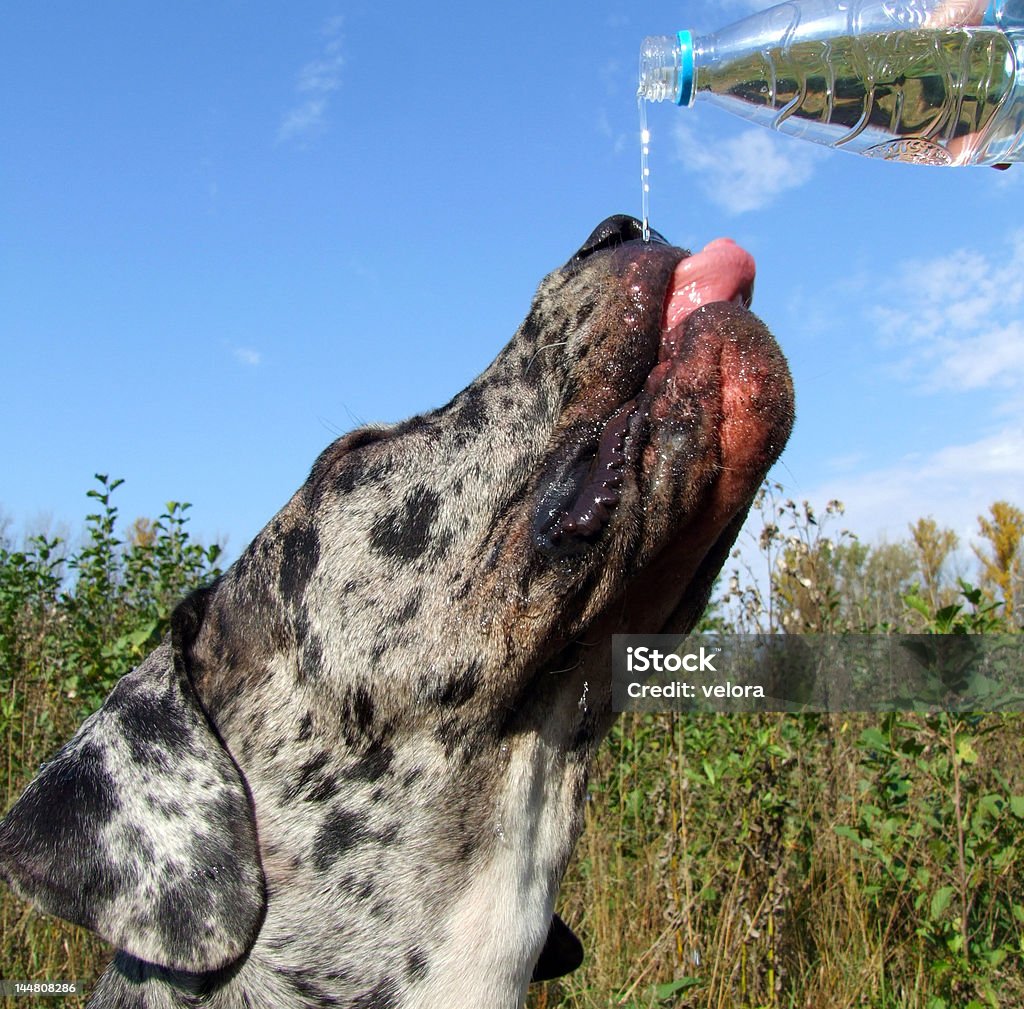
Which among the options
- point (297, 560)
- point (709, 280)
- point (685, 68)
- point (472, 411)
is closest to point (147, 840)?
point (297, 560)

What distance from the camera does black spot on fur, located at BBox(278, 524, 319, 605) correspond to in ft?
8.24


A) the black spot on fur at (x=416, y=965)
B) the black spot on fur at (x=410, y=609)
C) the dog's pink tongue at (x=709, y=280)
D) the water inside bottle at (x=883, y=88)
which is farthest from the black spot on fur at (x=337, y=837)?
the water inside bottle at (x=883, y=88)

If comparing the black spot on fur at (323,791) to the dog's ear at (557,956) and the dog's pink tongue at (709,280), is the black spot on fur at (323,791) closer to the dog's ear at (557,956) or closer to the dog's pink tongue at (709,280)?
the dog's ear at (557,956)

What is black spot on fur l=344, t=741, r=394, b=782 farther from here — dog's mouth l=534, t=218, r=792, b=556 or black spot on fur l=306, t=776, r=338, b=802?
dog's mouth l=534, t=218, r=792, b=556

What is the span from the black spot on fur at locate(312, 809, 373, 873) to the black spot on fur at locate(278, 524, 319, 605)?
56cm

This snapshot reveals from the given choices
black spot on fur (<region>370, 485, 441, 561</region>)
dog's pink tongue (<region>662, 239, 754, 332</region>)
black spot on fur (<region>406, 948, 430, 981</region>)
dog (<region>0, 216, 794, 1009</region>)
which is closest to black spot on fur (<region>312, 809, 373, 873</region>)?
dog (<region>0, 216, 794, 1009</region>)

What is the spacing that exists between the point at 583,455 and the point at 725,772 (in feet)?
7.13

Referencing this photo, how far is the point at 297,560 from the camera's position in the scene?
2.55m

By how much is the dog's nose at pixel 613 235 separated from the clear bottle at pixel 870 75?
410mm

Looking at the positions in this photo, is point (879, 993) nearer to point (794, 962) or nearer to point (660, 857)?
point (794, 962)

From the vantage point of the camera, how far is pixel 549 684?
233 cm

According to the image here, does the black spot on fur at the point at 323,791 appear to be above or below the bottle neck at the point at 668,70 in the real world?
below

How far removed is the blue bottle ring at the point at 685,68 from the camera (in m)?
2.59

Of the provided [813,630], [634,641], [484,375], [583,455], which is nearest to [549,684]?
[634,641]
